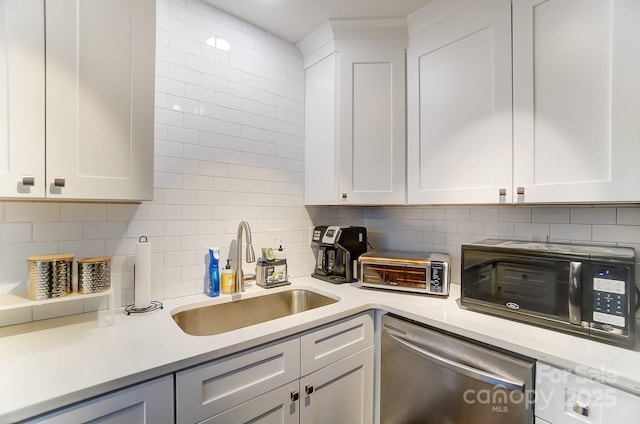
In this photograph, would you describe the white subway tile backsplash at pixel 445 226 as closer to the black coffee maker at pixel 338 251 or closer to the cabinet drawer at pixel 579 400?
the black coffee maker at pixel 338 251

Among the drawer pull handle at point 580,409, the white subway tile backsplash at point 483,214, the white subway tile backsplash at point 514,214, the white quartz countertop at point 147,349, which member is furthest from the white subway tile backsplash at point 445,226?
the drawer pull handle at point 580,409

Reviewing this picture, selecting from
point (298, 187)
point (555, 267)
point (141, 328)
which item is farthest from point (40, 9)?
point (555, 267)

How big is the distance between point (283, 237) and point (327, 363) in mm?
847

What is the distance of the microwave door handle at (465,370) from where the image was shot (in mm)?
1043

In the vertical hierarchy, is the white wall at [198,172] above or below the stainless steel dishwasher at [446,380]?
above

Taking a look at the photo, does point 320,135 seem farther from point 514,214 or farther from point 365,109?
point 514,214

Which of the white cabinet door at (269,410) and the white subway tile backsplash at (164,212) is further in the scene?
the white subway tile backsplash at (164,212)

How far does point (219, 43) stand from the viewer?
1648 millimetres

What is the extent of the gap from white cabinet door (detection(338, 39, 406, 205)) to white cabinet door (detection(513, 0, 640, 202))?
0.61 metres

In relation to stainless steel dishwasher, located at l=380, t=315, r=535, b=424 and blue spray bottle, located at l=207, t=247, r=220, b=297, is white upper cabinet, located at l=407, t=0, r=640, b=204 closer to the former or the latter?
stainless steel dishwasher, located at l=380, t=315, r=535, b=424

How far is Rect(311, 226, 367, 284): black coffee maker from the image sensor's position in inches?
75.0

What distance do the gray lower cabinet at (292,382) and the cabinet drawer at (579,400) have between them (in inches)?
28.6

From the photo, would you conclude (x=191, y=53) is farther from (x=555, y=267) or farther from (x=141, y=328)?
(x=555, y=267)

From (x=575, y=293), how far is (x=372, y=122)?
126cm
